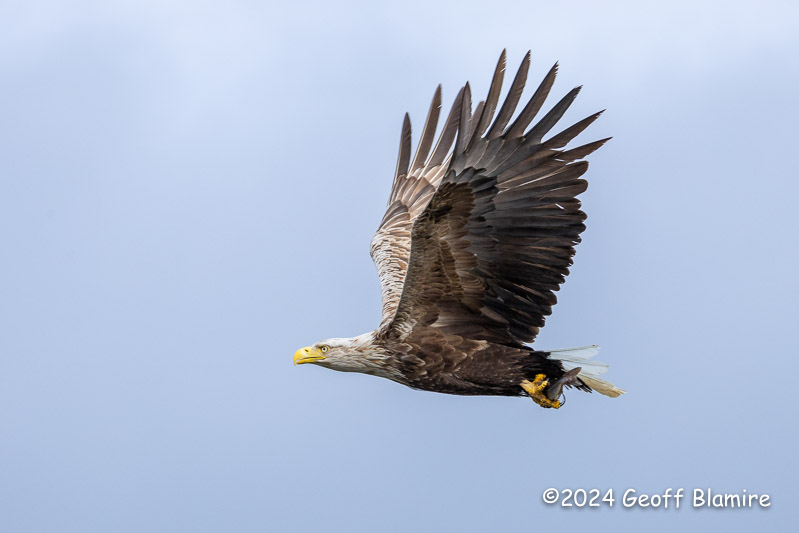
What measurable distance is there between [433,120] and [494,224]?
3.22 m

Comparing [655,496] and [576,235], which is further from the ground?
[576,235]

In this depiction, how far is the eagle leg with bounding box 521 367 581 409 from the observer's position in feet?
32.1

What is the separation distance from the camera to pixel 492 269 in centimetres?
Result: 970

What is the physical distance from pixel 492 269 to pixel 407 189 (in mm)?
3259

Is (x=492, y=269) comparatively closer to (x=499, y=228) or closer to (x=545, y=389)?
(x=499, y=228)

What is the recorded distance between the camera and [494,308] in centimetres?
991

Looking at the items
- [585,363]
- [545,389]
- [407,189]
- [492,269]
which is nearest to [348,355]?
[492,269]

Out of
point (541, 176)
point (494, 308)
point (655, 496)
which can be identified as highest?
point (541, 176)

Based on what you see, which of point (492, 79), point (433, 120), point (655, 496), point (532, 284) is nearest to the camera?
point (492, 79)

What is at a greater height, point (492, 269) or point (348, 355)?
point (492, 269)

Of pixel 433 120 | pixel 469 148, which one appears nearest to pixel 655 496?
pixel 469 148

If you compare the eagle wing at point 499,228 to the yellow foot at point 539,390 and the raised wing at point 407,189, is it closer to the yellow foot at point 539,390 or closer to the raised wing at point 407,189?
the yellow foot at point 539,390

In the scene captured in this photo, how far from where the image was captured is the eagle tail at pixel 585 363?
9.99m

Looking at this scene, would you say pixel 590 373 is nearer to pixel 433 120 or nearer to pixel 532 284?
pixel 532 284
